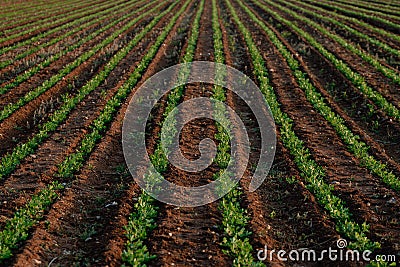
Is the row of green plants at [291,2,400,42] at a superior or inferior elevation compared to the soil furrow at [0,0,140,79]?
inferior

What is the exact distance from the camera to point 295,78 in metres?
13.7

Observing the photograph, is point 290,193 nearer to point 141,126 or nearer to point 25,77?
point 141,126

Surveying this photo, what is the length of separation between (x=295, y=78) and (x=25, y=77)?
325 inches

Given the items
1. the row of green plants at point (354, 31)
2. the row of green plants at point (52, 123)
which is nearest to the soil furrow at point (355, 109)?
the row of green plants at point (354, 31)

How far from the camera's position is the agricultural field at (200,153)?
6.11m

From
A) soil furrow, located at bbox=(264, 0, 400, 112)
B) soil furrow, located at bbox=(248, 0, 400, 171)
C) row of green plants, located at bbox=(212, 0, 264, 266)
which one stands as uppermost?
row of green plants, located at bbox=(212, 0, 264, 266)

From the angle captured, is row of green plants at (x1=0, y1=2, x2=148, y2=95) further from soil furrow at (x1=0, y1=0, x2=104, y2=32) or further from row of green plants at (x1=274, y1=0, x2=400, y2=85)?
row of green plants at (x1=274, y1=0, x2=400, y2=85)

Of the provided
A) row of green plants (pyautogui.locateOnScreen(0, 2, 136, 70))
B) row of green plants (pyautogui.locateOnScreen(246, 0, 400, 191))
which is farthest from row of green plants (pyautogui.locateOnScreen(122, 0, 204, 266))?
row of green plants (pyautogui.locateOnScreen(0, 2, 136, 70))

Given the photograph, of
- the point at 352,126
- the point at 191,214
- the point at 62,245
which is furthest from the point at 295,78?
the point at 62,245

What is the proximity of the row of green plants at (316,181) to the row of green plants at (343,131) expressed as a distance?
90 cm
